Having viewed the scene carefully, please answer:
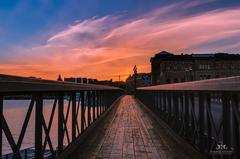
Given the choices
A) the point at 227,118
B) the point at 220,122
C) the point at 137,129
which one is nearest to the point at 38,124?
the point at 227,118

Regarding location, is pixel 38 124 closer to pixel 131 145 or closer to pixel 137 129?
pixel 131 145

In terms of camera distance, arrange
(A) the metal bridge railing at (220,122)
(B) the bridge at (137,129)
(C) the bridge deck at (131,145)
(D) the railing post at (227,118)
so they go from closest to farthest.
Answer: (B) the bridge at (137,129), (A) the metal bridge railing at (220,122), (D) the railing post at (227,118), (C) the bridge deck at (131,145)

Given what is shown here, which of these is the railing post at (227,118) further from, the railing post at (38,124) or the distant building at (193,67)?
the distant building at (193,67)

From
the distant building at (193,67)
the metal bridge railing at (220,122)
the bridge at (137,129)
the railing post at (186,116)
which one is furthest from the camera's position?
the distant building at (193,67)

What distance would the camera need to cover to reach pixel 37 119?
718 cm

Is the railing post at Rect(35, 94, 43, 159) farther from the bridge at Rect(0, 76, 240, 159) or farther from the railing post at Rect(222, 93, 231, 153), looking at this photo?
the railing post at Rect(222, 93, 231, 153)

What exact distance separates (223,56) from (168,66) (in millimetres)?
24629

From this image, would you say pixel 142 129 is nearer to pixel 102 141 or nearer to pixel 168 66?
pixel 102 141

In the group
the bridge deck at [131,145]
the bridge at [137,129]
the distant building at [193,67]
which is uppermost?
the distant building at [193,67]

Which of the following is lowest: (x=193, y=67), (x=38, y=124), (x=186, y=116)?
(x=186, y=116)

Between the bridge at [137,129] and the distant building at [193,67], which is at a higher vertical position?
the distant building at [193,67]

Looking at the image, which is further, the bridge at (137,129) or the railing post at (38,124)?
the railing post at (38,124)

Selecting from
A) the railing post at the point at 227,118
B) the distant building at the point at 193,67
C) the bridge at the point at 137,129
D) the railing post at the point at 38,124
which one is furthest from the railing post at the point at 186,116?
the distant building at the point at 193,67

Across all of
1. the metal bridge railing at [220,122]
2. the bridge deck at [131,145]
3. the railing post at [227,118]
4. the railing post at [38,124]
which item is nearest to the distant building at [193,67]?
the bridge deck at [131,145]
